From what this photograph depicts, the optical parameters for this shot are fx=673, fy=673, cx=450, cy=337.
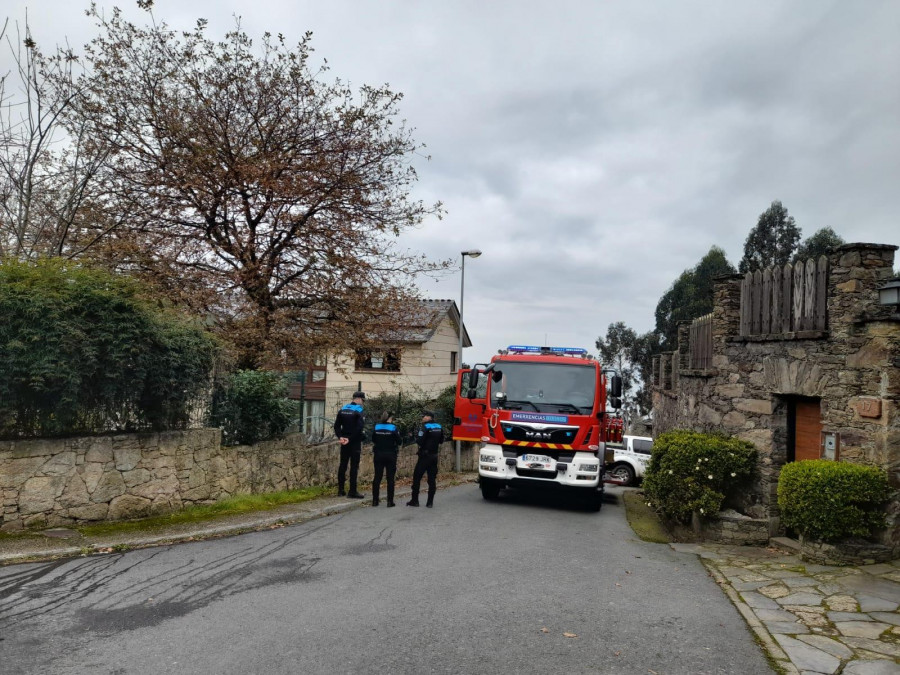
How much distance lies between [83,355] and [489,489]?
26.7 ft

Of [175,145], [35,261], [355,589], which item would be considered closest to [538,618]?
[355,589]

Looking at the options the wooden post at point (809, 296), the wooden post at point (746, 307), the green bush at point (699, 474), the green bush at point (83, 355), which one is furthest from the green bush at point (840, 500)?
the green bush at point (83, 355)

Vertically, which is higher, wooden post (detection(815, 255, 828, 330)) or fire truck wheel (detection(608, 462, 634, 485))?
wooden post (detection(815, 255, 828, 330))

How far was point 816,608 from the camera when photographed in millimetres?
6383

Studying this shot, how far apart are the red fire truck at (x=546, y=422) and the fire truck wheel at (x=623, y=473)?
682 cm

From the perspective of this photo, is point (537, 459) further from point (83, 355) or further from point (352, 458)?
point (83, 355)

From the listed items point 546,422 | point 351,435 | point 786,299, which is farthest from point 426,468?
point 786,299

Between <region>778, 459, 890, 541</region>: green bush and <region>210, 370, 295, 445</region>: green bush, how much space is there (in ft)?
26.2

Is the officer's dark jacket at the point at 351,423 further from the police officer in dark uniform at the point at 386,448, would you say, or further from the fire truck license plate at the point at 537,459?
the fire truck license plate at the point at 537,459

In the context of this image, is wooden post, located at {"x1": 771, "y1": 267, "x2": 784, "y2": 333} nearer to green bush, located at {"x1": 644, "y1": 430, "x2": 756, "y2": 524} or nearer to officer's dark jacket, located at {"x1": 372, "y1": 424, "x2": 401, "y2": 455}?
green bush, located at {"x1": 644, "y1": 430, "x2": 756, "y2": 524}

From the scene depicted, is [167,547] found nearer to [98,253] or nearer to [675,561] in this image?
[675,561]

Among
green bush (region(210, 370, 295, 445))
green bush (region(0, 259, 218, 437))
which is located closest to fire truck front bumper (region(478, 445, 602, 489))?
green bush (region(210, 370, 295, 445))

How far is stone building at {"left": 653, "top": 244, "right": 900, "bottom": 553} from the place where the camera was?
798 centimetres

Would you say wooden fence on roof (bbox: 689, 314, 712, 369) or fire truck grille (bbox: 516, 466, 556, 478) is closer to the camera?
fire truck grille (bbox: 516, 466, 556, 478)
